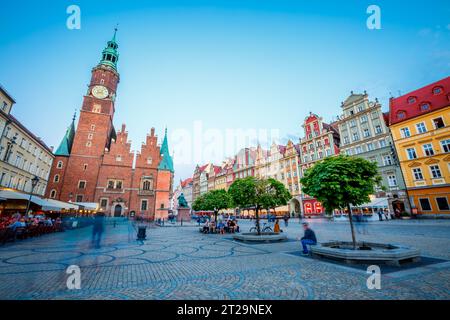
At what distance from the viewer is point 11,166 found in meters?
26.3

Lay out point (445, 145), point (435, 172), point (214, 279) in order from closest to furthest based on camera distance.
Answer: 1. point (214, 279)
2. point (445, 145)
3. point (435, 172)

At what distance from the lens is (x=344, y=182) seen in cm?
820

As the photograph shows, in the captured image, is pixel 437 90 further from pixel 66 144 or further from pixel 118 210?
pixel 66 144

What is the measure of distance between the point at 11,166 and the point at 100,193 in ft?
50.9

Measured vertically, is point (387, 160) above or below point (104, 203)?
above

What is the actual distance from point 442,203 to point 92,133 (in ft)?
193

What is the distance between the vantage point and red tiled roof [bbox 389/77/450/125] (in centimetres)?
2797

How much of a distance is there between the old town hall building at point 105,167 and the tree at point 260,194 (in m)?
31.4

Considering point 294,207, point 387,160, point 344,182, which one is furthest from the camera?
point 294,207

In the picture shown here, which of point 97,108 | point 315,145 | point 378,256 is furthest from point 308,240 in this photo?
point 97,108

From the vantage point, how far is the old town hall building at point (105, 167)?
131 feet
